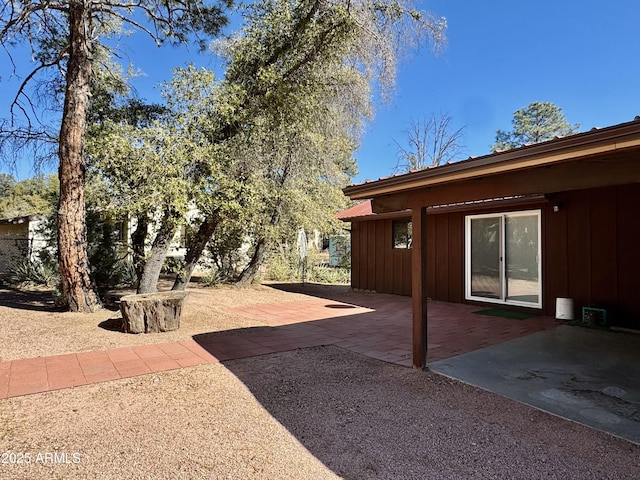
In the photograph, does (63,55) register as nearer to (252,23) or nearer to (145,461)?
(252,23)

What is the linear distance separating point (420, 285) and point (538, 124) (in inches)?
1223

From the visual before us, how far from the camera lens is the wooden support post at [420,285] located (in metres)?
4.08

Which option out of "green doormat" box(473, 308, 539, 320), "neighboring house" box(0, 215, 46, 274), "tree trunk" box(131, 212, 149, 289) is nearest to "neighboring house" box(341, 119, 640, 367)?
"green doormat" box(473, 308, 539, 320)

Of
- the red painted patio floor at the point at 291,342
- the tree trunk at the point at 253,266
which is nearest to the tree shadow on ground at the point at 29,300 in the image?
the red painted patio floor at the point at 291,342

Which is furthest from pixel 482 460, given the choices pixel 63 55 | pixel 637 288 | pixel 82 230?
pixel 63 55

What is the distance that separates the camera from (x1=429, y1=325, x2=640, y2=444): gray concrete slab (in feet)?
10.1

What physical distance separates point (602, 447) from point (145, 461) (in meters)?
2.94

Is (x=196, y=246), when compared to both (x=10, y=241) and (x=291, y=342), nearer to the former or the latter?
(x=291, y=342)

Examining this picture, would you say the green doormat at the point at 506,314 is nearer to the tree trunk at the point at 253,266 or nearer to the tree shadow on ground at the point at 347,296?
the tree shadow on ground at the point at 347,296

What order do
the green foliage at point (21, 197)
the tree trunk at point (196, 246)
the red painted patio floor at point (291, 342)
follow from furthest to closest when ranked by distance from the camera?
1. the green foliage at point (21, 197)
2. the tree trunk at point (196, 246)
3. the red painted patio floor at point (291, 342)

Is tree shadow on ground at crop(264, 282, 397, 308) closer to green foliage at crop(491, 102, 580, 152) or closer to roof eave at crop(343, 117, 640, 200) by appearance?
roof eave at crop(343, 117, 640, 200)

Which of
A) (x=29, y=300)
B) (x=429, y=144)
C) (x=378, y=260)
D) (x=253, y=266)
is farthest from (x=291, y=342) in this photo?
(x=429, y=144)

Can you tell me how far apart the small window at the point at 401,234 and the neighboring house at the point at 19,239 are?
1001cm

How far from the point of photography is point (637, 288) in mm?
5980
